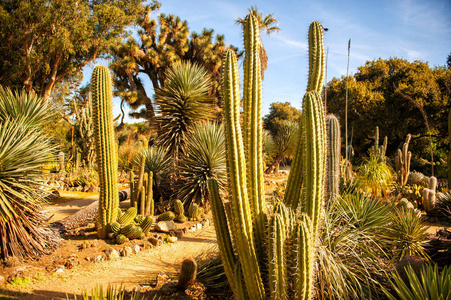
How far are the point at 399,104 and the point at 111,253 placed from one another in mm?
19336

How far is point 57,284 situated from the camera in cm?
396

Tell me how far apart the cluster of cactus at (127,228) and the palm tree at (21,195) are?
0.91m

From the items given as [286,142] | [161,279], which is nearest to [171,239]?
[161,279]

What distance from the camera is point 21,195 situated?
4.32 m

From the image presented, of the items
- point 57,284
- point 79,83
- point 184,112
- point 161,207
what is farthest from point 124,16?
point 57,284

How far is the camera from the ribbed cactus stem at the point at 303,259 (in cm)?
239

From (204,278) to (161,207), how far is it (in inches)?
163

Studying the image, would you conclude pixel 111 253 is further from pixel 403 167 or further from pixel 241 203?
pixel 403 167

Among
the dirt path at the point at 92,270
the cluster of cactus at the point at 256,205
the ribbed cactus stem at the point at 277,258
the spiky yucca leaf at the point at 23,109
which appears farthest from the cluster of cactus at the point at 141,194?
the ribbed cactus stem at the point at 277,258

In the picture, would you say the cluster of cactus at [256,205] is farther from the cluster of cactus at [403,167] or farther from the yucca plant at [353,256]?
the cluster of cactus at [403,167]

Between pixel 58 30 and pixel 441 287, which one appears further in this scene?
pixel 58 30

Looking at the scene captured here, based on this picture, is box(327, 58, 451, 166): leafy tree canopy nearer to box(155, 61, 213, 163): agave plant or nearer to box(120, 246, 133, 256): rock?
box(155, 61, 213, 163): agave plant

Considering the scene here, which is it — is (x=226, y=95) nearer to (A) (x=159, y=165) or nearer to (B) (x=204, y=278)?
(B) (x=204, y=278)

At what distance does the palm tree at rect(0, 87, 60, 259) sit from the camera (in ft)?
13.9
